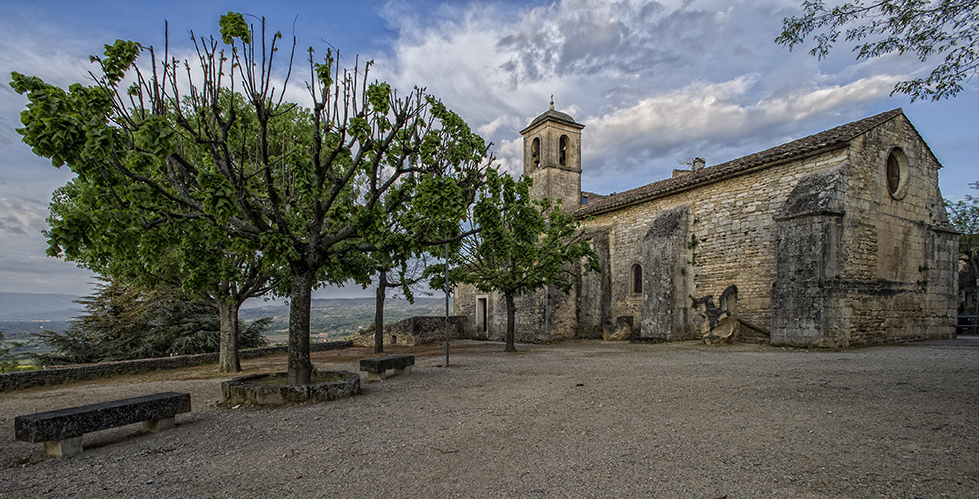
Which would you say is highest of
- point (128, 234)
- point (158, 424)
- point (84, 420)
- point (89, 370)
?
point (128, 234)

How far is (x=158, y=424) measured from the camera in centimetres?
558

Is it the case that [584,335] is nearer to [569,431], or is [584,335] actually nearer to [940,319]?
[940,319]

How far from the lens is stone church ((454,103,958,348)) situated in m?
13.2

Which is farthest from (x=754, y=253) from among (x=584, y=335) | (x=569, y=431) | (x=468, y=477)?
(x=468, y=477)

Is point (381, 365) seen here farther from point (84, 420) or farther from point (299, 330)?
point (84, 420)

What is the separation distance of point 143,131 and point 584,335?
19.5 m

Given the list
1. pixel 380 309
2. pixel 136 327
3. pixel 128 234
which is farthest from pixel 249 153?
pixel 136 327

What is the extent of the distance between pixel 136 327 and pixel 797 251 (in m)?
22.1

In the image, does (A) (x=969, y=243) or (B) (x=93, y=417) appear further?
(A) (x=969, y=243)

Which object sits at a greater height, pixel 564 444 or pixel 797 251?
pixel 797 251

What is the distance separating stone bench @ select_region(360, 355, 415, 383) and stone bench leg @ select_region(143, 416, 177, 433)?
11.8 ft

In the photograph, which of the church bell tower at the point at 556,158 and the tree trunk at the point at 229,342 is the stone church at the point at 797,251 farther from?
the tree trunk at the point at 229,342

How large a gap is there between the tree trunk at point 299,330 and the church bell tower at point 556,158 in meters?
18.7

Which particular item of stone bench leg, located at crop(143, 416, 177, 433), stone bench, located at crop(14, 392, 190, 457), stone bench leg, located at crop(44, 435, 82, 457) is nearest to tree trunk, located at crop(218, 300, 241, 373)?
stone bench leg, located at crop(143, 416, 177, 433)
